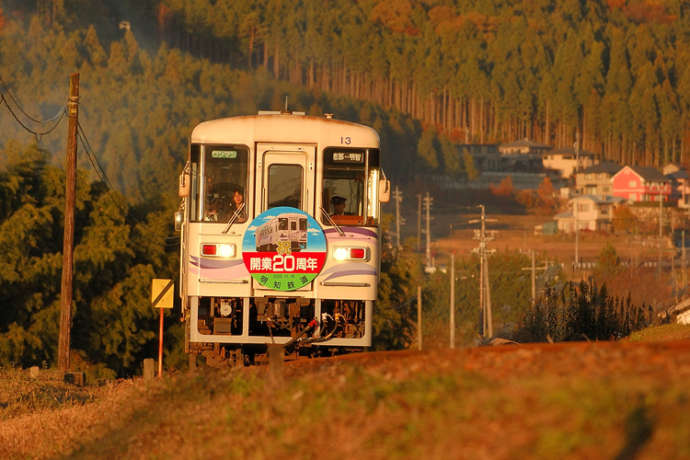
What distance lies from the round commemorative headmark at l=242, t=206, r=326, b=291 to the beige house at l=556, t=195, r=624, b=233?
5706 inches

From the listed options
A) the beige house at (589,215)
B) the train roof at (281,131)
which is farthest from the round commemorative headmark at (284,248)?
the beige house at (589,215)

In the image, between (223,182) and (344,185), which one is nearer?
(223,182)

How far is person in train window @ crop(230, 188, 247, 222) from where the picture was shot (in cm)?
1662

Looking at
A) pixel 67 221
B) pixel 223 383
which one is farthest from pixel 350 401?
pixel 67 221

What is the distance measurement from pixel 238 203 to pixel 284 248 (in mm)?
874

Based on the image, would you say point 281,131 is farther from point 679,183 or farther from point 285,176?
point 679,183

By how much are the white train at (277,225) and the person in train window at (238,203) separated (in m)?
0.01

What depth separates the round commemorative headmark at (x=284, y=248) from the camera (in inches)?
652

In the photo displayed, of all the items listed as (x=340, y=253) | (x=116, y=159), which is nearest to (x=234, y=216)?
(x=340, y=253)

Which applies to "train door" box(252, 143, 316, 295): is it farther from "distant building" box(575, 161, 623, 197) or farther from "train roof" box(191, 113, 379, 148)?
"distant building" box(575, 161, 623, 197)

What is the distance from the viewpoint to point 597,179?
195 m

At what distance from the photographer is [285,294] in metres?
16.7

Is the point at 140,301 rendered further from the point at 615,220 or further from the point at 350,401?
the point at 615,220

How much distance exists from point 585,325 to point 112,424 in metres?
13.6
